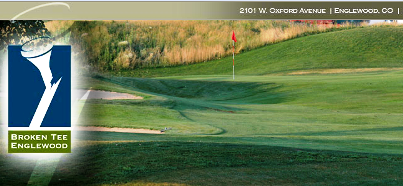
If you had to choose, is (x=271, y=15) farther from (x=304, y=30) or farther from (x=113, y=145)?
(x=304, y=30)

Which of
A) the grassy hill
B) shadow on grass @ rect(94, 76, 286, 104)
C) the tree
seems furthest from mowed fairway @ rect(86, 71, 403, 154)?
the grassy hill

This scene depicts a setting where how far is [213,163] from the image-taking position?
8172 mm

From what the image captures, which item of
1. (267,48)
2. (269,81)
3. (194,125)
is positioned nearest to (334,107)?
(269,81)

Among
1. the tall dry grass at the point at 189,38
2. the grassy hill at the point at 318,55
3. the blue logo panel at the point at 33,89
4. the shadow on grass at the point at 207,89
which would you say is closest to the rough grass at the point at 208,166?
the blue logo panel at the point at 33,89

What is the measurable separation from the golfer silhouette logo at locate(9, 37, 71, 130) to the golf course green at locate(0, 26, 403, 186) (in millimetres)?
254

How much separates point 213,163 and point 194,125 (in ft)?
31.3

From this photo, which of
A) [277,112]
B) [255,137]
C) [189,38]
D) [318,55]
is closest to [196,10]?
[255,137]

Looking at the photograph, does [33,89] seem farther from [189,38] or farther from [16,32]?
[189,38]

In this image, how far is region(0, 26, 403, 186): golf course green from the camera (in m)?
7.12

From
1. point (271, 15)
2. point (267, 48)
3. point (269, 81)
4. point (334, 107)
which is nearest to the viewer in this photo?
point (271, 15)

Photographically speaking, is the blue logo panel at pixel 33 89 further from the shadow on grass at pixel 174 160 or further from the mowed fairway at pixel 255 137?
the shadow on grass at pixel 174 160

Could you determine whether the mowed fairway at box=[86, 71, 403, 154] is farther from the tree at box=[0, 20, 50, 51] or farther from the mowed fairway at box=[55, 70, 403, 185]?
the tree at box=[0, 20, 50, 51]

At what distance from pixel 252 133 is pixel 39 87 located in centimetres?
1201

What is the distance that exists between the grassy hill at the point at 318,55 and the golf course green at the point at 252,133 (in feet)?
1.15
